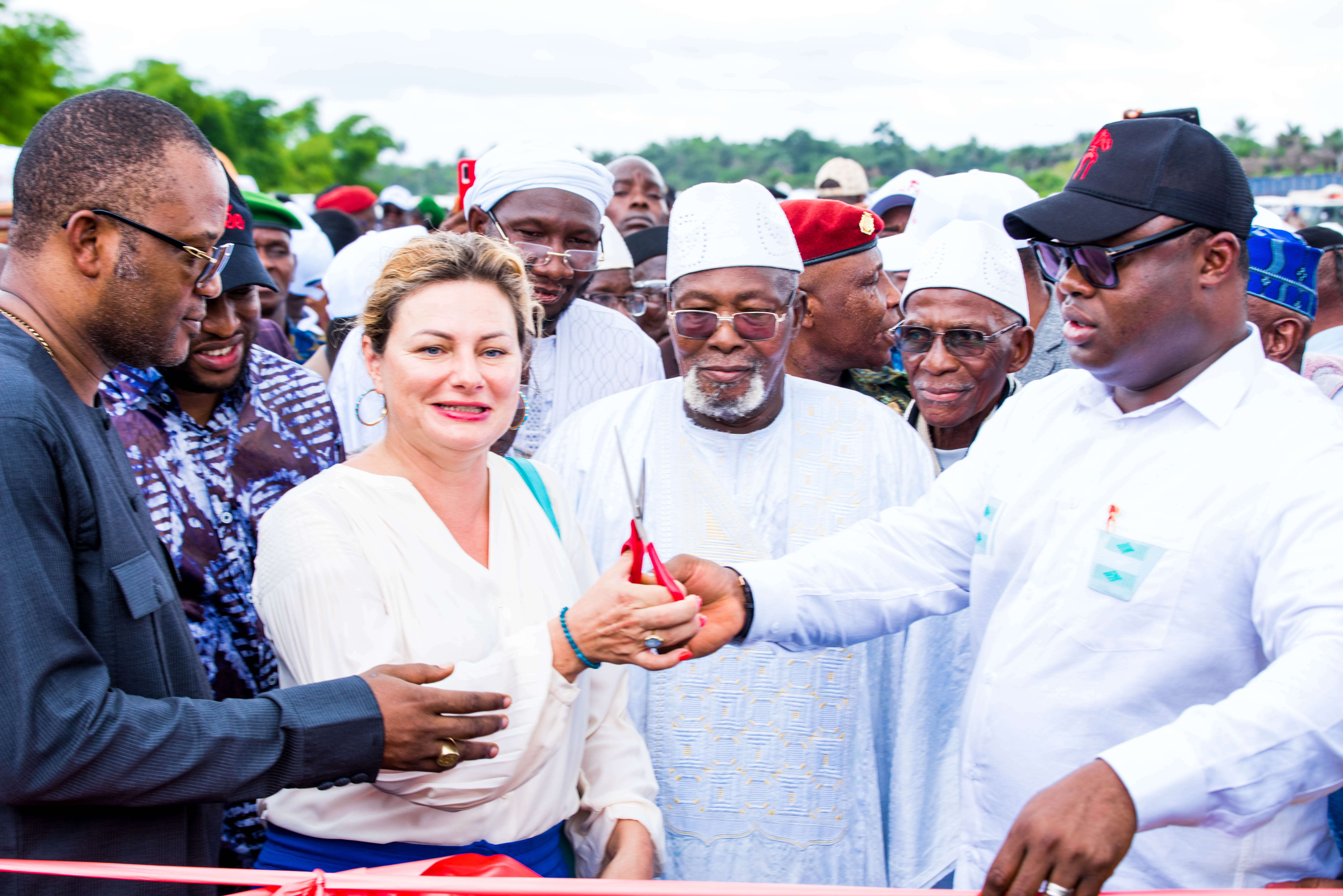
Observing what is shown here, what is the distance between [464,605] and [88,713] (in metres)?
0.74

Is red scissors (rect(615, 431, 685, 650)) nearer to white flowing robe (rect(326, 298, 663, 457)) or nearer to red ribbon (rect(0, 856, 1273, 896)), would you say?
red ribbon (rect(0, 856, 1273, 896))

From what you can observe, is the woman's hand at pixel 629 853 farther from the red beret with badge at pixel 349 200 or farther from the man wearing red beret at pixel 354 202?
the red beret with badge at pixel 349 200

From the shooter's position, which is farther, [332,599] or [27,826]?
[332,599]

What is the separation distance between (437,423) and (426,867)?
3.01 ft

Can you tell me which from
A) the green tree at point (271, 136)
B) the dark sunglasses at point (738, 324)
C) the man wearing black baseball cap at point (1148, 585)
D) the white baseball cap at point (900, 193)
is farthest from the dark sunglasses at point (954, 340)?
the green tree at point (271, 136)

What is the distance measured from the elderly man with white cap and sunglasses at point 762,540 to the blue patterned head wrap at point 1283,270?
45.6 inches

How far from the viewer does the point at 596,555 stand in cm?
313

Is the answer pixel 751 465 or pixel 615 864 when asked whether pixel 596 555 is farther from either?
pixel 615 864

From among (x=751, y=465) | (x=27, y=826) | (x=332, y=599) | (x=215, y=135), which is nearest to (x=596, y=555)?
(x=751, y=465)

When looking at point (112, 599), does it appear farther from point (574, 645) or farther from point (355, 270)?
point (355, 270)

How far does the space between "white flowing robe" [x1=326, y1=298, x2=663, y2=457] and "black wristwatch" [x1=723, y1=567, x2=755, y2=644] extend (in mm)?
1404

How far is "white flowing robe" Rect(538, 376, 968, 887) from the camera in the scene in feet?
9.64

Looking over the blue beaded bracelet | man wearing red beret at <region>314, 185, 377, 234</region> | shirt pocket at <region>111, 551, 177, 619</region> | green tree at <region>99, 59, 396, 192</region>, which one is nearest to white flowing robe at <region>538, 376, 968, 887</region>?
the blue beaded bracelet

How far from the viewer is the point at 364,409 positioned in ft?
11.6
